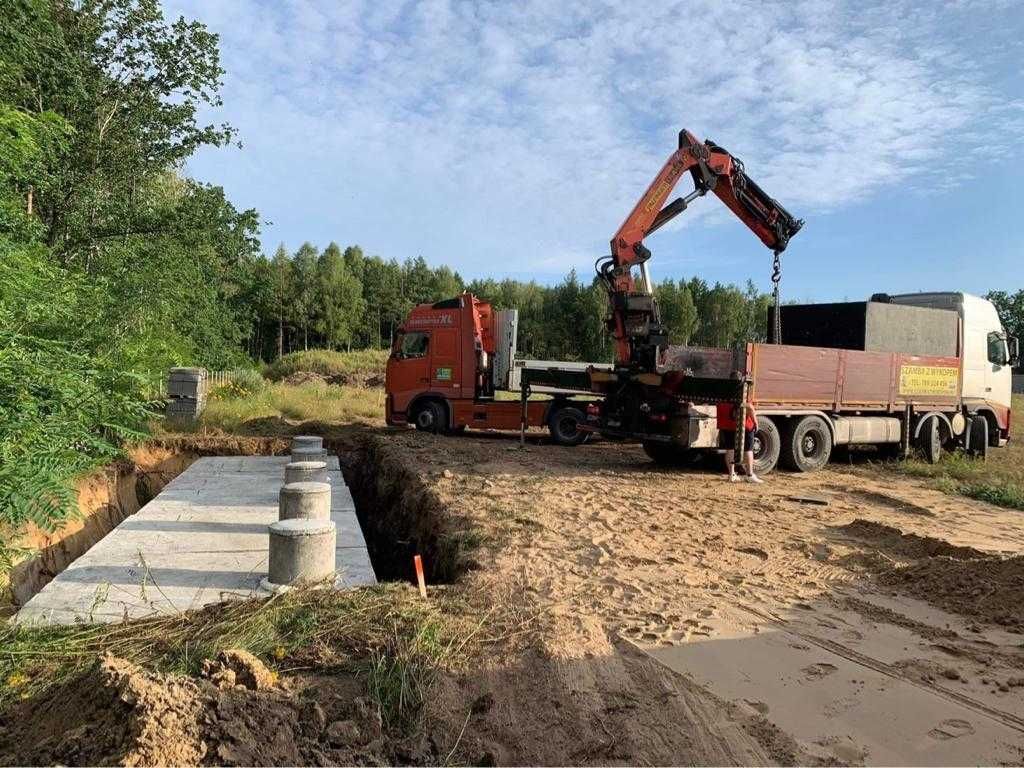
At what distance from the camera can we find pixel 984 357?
14.8m

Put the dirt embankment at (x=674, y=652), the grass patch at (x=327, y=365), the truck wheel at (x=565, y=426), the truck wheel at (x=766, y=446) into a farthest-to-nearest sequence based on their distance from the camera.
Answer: the grass patch at (x=327, y=365) < the truck wheel at (x=565, y=426) < the truck wheel at (x=766, y=446) < the dirt embankment at (x=674, y=652)

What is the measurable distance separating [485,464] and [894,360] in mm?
7960

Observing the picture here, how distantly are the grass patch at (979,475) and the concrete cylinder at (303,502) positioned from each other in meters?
9.30

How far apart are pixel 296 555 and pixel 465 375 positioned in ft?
34.2

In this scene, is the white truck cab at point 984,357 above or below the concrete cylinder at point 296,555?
above

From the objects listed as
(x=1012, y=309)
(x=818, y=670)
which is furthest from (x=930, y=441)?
(x=1012, y=309)

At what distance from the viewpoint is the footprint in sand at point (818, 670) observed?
390 centimetres

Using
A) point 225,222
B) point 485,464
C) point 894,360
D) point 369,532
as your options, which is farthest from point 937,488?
point 225,222

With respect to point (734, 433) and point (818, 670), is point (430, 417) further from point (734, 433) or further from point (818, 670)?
point (818, 670)

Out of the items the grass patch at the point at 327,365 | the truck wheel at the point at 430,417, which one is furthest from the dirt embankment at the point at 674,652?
the grass patch at the point at 327,365

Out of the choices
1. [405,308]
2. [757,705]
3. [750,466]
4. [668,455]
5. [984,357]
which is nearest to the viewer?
[757,705]

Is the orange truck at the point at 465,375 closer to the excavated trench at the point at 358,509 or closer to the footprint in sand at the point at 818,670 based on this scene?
the excavated trench at the point at 358,509

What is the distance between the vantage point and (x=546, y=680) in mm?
3705

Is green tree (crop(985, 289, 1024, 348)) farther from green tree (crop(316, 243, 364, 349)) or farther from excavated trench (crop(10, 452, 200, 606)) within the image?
excavated trench (crop(10, 452, 200, 606))
